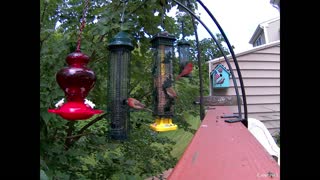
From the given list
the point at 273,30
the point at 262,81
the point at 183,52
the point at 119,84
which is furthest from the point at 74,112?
the point at 273,30

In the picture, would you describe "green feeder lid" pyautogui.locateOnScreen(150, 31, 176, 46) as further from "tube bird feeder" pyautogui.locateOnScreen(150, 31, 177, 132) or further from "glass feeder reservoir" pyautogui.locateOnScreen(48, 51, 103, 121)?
"glass feeder reservoir" pyautogui.locateOnScreen(48, 51, 103, 121)

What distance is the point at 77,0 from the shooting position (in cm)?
257

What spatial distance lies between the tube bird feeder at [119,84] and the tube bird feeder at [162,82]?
0.61 ft

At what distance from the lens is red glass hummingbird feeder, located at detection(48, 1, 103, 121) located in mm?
1356

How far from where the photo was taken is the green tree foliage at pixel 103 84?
202 centimetres

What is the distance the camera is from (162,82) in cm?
204

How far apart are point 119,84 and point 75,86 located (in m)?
0.58

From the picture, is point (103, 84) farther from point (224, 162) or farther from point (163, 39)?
point (224, 162)

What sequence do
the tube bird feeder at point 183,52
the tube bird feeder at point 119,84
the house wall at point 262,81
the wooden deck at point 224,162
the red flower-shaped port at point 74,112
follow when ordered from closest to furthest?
1. the wooden deck at point 224,162
2. the red flower-shaped port at point 74,112
3. the tube bird feeder at point 119,84
4. the tube bird feeder at point 183,52
5. the house wall at point 262,81

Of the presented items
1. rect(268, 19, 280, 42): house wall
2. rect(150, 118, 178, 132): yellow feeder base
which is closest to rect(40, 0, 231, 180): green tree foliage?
rect(150, 118, 178, 132): yellow feeder base

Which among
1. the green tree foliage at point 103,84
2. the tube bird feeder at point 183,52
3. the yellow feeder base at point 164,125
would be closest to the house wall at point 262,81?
the tube bird feeder at point 183,52

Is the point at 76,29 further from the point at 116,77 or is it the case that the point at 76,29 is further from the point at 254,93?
the point at 254,93

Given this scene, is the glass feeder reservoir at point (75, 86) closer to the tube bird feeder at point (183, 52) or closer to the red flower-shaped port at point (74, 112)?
the red flower-shaped port at point (74, 112)
